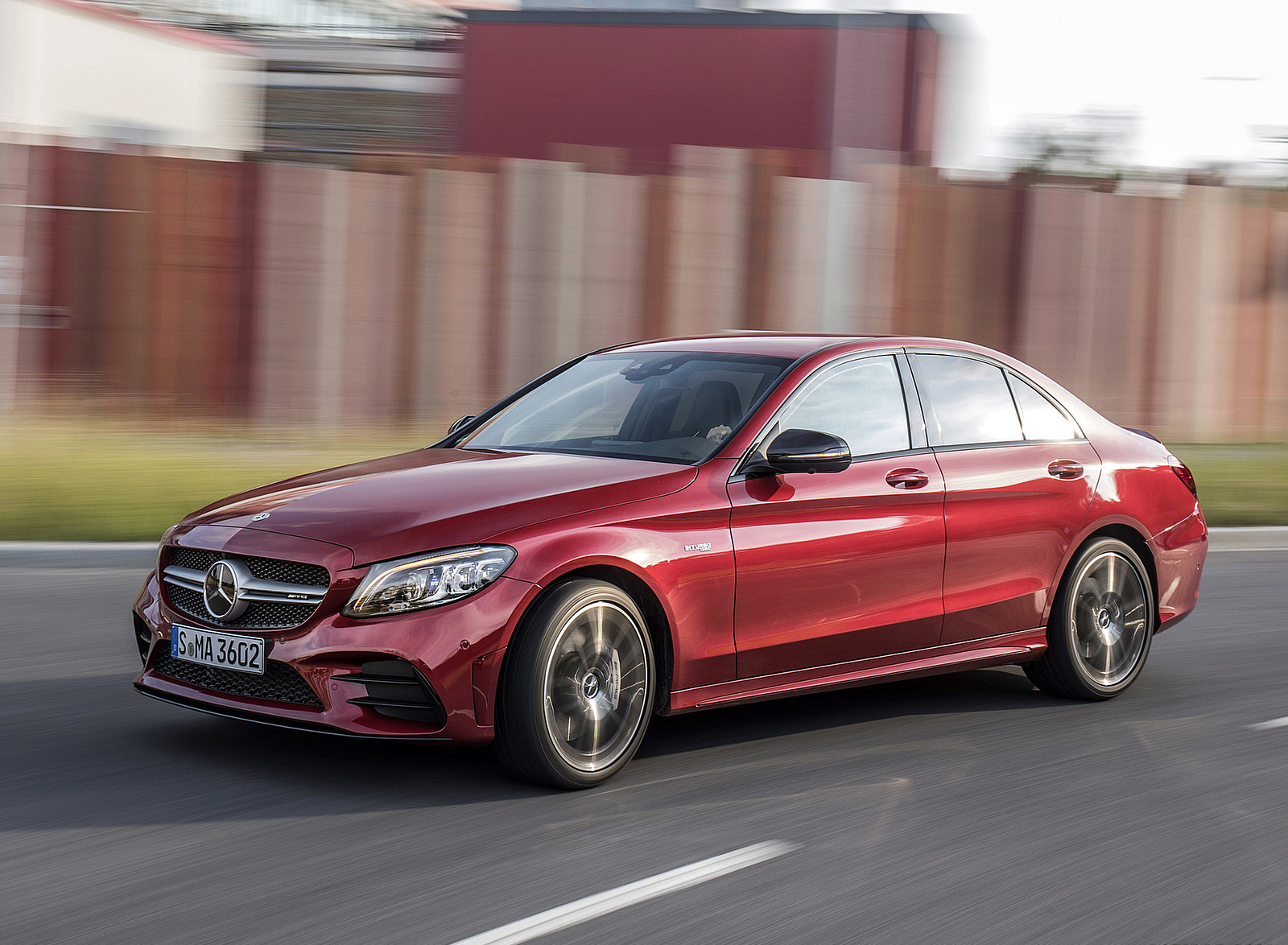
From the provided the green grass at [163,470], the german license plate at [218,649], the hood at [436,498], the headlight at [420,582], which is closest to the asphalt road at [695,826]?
the german license plate at [218,649]

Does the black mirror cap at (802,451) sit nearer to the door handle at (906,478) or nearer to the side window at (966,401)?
the door handle at (906,478)

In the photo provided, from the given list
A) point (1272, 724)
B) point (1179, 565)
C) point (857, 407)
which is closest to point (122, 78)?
point (857, 407)

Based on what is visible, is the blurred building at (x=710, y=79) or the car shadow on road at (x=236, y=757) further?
the blurred building at (x=710, y=79)

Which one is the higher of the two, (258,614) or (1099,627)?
(258,614)

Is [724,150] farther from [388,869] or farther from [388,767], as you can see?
[388,869]

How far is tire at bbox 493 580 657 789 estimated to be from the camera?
16.6 ft

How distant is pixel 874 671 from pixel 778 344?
1447mm

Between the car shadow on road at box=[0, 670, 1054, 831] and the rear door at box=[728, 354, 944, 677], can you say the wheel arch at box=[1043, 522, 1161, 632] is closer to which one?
the car shadow on road at box=[0, 670, 1054, 831]

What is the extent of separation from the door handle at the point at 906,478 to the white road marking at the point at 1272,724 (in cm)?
173

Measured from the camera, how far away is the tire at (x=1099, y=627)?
22.5ft

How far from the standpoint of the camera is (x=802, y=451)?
19.0ft

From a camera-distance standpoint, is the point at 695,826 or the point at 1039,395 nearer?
the point at 695,826

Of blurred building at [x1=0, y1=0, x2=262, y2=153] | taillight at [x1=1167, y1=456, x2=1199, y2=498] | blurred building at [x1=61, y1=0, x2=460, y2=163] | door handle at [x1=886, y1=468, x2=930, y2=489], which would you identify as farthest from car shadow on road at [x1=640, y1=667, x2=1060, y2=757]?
blurred building at [x1=61, y1=0, x2=460, y2=163]

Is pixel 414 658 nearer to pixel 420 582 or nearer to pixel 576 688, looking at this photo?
pixel 420 582
